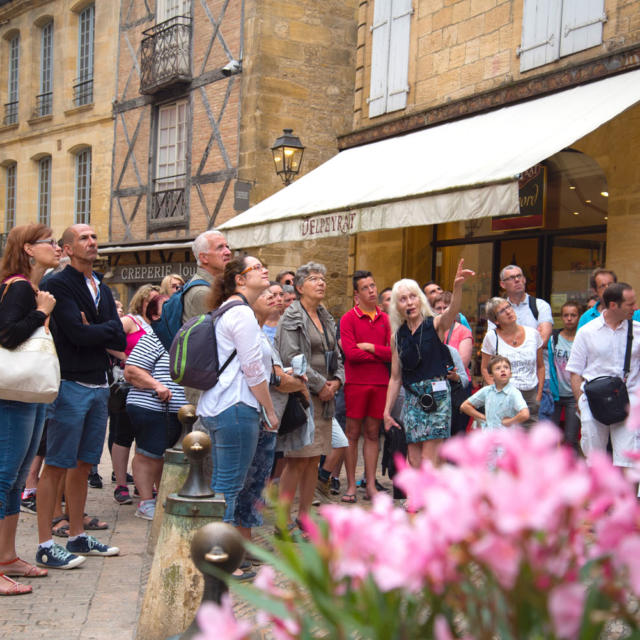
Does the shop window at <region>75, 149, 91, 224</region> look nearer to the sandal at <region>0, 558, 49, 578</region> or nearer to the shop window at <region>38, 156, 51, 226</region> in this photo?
the shop window at <region>38, 156, 51, 226</region>

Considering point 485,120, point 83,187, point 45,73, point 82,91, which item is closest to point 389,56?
point 485,120

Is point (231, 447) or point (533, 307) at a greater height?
point (533, 307)

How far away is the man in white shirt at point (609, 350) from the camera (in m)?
5.89

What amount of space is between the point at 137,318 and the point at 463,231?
585 cm

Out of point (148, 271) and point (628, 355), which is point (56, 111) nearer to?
point (148, 271)

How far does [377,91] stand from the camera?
1266 centimetres

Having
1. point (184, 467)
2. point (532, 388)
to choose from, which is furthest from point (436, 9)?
point (184, 467)

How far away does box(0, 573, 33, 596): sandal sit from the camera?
4.38 meters

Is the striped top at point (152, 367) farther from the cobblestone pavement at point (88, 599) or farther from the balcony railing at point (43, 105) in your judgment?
the balcony railing at point (43, 105)

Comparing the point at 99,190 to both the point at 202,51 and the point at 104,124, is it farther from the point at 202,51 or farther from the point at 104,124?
the point at 202,51

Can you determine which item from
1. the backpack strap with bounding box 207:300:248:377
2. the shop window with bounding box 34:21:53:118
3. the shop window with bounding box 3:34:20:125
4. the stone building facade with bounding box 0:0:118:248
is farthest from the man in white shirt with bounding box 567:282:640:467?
the shop window with bounding box 3:34:20:125

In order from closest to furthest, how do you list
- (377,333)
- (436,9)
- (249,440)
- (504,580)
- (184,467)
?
(504,580) < (249,440) < (184,467) < (377,333) < (436,9)

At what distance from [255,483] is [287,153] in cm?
790

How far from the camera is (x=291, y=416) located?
5.64 meters
